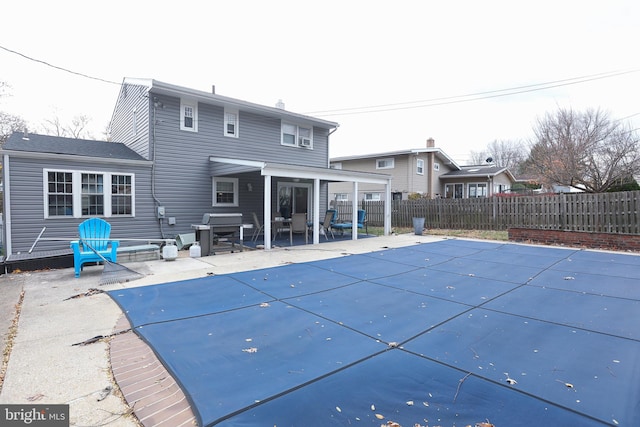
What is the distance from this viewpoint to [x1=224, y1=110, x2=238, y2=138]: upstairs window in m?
12.4

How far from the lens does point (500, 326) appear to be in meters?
3.74

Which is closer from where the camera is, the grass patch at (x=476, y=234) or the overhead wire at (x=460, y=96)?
the grass patch at (x=476, y=234)

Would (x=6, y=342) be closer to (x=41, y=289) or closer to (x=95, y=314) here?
(x=95, y=314)

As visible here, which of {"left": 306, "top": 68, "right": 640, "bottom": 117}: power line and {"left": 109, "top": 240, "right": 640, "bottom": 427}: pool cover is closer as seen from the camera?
{"left": 109, "top": 240, "right": 640, "bottom": 427}: pool cover

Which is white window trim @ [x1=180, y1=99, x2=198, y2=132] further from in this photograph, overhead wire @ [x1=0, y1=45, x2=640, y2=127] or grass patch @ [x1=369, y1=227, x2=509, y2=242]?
grass patch @ [x1=369, y1=227, x2=509, y2=242]

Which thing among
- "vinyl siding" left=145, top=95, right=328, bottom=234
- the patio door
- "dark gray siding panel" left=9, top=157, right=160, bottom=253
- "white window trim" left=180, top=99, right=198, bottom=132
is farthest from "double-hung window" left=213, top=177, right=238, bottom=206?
"dark gray siding panel" left=9, top=157, right=160, bottom=253

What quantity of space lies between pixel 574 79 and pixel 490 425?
20197 mm

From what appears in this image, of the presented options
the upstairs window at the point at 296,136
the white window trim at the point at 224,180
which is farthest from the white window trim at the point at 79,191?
the upstairs window at the point at 296,136

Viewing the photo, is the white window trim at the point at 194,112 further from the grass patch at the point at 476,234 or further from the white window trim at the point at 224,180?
the grass patch at the point at 476,234

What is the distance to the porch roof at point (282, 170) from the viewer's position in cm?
946

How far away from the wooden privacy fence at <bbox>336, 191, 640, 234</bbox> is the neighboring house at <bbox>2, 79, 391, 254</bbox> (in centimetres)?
343

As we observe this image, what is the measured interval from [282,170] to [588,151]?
18146 mm

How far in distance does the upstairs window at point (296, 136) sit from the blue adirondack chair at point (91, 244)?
8251 millimetres

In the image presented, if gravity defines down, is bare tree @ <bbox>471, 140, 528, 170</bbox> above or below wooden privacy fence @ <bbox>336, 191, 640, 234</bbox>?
above
